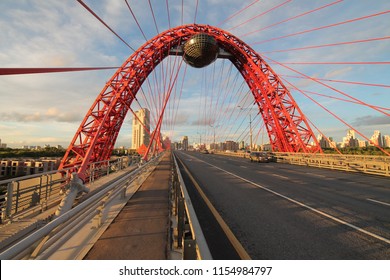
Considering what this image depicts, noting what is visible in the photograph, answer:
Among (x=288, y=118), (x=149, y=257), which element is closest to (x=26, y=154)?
(x=288, y=118)

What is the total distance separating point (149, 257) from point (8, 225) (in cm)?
433

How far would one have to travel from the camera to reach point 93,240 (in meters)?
3.90

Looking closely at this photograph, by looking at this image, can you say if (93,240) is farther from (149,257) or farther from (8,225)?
(8,225)

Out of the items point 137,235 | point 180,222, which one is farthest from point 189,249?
point 137,235

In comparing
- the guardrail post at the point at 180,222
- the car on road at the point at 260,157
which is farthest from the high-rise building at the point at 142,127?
the guardrail post at the point at 180,222

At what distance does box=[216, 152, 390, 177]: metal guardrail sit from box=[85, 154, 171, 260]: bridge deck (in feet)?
63.2

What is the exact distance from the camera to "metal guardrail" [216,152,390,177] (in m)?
16.6

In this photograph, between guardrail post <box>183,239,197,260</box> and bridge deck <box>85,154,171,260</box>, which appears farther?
bridge deck <box>85,154,171,260</box>

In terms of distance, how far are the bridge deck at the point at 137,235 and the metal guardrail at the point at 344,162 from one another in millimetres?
19265

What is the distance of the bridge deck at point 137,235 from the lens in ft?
10.8

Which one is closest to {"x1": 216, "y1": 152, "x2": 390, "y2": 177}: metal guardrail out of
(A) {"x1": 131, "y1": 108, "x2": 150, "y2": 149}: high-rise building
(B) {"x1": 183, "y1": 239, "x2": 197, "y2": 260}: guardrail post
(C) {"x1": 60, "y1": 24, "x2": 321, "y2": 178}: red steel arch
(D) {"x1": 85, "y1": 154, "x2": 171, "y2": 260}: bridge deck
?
(C) {"x1": 60, "y1": 24, "x2": 321, "y2": 178}: red steel arch

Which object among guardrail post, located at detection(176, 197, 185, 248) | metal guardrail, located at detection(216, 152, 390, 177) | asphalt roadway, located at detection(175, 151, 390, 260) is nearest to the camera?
guardrail post, located at detection(176, 197, 185, 248)

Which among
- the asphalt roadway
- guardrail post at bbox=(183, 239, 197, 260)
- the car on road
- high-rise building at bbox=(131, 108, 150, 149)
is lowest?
the asphalt roadway

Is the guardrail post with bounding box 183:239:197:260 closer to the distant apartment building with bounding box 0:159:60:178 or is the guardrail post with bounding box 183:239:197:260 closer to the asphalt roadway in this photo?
the asphalt roadway
